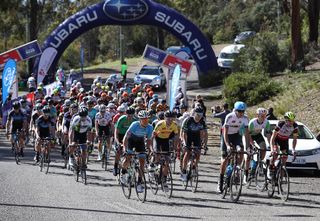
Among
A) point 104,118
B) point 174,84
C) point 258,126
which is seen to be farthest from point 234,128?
point 174,84

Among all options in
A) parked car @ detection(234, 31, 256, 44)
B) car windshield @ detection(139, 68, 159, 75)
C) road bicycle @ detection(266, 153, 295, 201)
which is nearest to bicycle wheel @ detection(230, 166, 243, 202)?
road bicycle @ detection(266, 153, 295, 201)

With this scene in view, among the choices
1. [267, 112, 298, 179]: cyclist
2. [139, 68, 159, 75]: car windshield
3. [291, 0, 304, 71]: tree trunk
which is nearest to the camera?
[267, 112, 298, 179]: cyclist

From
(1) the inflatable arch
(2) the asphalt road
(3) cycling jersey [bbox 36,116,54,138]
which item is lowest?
(2) the asphalt road

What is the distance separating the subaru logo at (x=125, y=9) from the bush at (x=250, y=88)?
28.5 ft

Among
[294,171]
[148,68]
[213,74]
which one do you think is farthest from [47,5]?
[294,171]

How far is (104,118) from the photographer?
2031cm

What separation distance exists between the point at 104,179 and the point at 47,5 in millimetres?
47039

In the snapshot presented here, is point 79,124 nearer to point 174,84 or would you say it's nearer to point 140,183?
point 140,183

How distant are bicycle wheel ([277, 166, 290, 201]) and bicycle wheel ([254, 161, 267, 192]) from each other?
0.97m

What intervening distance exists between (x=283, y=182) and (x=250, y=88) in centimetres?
2002

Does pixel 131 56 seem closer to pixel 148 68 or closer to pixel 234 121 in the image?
pixel 148 68

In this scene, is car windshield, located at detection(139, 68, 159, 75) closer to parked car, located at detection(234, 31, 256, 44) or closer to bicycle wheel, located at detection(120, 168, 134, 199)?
parked car, located at detection(234, 31, 256, 44)

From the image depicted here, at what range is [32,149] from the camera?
2528cm

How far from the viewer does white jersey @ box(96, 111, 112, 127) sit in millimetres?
20219
